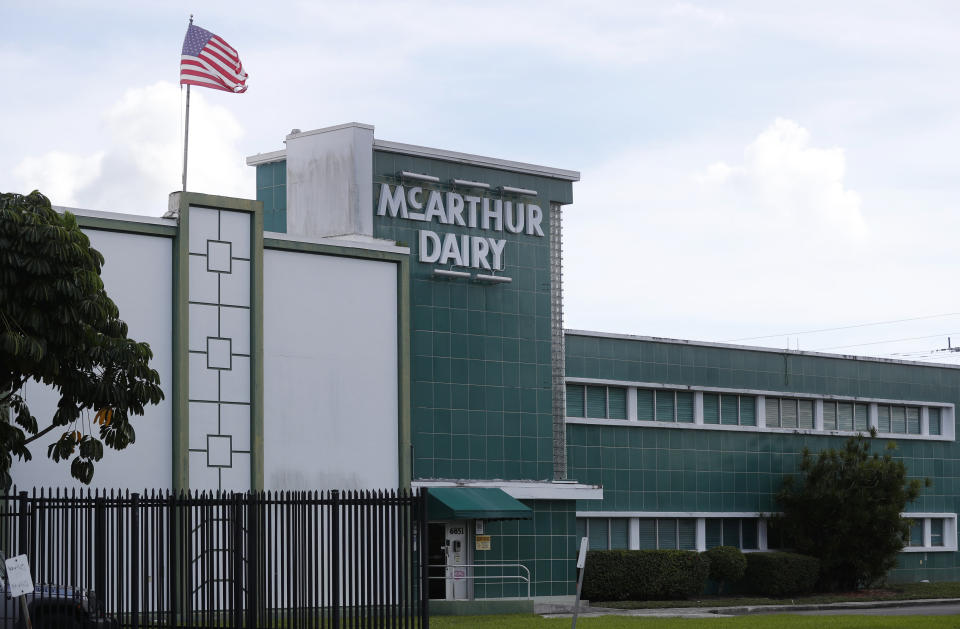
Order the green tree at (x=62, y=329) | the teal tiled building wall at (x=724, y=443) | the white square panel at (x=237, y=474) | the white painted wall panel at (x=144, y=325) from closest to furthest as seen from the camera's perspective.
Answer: the green tree at (x=62, y=329)
the white painted wall panel at (x=144, y=325)
the white square panel at (x=237, y=474)
the teal tiled building wall at (x=724, y=443)

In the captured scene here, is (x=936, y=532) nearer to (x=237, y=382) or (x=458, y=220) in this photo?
(x=458, y=220)

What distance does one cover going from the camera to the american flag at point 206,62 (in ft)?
105

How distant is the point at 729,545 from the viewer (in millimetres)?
45500

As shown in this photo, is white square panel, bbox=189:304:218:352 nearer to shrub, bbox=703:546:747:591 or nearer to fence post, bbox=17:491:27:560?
fence post, bbox=17:491:27:560

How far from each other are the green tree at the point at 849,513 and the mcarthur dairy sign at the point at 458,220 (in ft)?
43.5

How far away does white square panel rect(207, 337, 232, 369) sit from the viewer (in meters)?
30.8

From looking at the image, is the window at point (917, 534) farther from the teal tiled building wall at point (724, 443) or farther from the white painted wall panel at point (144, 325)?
the white painted wall panel at point (144, 325)

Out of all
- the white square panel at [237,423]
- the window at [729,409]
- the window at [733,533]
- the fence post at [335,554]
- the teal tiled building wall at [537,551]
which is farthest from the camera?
the window at [729,409]

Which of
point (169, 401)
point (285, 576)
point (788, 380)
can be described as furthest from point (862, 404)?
point (285, 576)

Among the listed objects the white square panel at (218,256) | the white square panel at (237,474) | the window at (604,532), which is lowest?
the window at (604,532)

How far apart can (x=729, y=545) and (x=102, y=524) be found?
27476 mm

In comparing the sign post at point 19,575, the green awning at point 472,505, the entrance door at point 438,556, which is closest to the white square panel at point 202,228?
the green awning at point 472,505

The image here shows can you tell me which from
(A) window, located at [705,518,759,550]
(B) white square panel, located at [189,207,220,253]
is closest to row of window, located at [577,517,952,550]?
(A) window, located at [705,518,759,550]

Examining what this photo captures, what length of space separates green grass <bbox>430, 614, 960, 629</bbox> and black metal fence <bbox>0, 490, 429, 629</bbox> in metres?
8.47
